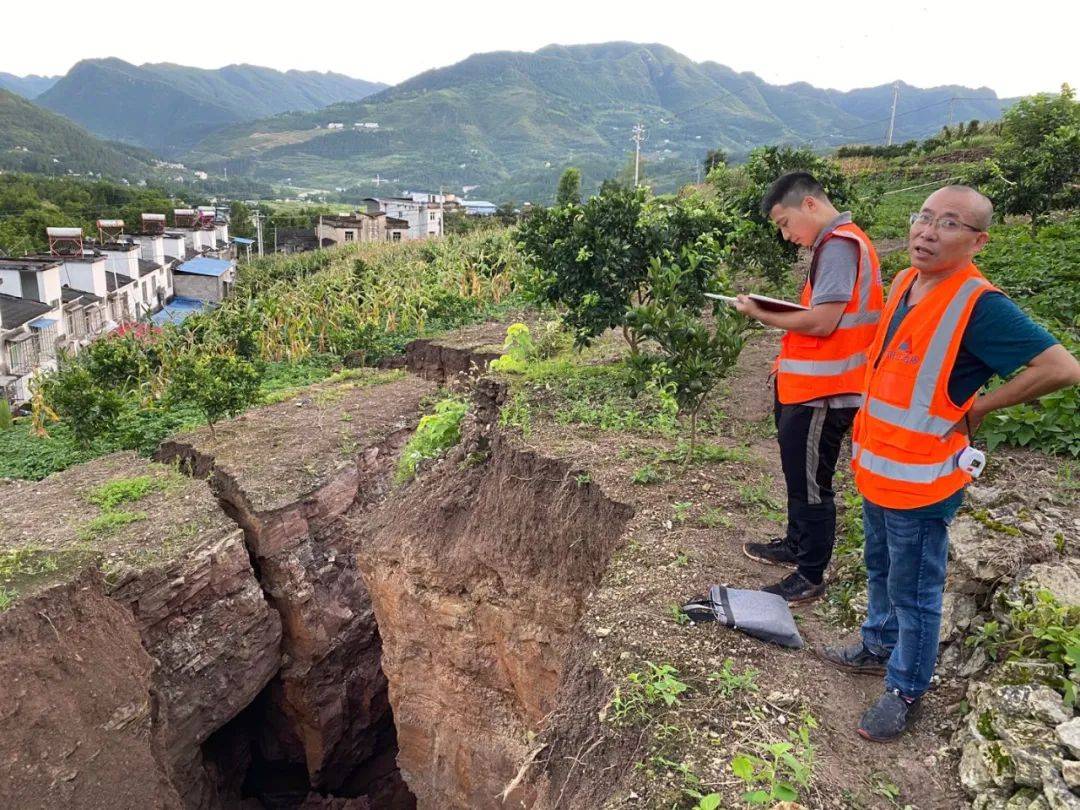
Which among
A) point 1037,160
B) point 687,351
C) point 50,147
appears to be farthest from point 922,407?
point 50,147

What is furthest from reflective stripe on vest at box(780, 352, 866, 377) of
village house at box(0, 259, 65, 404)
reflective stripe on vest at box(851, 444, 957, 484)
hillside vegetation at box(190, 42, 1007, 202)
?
hillside vegetation at box(190, 42, 1007, 202)

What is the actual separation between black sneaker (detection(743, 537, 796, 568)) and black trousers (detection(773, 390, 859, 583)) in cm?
23

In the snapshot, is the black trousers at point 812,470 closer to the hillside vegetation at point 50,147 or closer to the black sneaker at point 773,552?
the black sneaker at point 773,552

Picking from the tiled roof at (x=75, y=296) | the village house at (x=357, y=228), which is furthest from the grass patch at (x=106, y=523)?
the village house at (x=357, y=228)

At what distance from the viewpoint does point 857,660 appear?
3.04m

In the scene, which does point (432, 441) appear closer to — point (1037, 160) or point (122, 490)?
point (122, 490)

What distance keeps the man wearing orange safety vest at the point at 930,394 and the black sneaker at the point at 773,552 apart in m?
1.03

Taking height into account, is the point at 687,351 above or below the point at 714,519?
above

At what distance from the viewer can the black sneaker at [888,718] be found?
265cm

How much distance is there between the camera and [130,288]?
90.6 ft

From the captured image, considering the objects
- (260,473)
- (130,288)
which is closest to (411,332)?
(260,473)

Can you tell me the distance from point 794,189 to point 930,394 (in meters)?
1.24

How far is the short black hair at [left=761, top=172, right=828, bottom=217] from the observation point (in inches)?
128

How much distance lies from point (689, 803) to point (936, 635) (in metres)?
1.10
